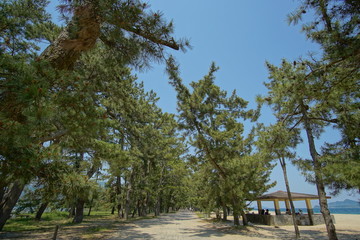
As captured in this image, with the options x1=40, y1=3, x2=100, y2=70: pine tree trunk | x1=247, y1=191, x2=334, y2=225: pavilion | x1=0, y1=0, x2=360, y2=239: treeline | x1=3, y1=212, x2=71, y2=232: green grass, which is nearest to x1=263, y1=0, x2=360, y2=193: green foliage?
x1=0, y1=0, x2=360, y2=239: treeline

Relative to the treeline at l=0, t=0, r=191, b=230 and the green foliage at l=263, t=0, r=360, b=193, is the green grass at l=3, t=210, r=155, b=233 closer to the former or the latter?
the treeline at l=0, t=0, r=191, b=230

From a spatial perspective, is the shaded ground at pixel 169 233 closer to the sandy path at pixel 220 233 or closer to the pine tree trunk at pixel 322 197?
the sandy path at pixel 220 233

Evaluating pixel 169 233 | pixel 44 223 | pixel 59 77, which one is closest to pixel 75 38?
pixel 59 77

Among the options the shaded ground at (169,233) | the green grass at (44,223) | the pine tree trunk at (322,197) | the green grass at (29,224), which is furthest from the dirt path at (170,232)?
the green grass at (29,224)

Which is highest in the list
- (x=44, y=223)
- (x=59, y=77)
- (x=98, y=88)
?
(x=98, y=88)

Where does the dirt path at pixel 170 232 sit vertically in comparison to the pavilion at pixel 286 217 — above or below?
below

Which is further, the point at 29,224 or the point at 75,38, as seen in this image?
→ the point at 29,224

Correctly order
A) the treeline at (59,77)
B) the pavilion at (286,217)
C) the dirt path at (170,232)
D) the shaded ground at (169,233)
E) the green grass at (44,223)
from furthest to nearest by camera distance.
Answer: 1. the pavilion at (286,217)
2. the green grass at (44,223)
3. the dirt path at (170,232)
4. the shaded ground at (169,233)
5. the treeline at (59,77)

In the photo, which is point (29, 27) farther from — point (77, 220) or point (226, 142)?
point (77, 220)

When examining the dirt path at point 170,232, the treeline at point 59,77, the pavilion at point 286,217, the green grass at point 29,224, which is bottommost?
the green grass at point 29,224

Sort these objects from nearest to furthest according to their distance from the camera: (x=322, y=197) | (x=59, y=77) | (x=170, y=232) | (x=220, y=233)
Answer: (x=59, y=77) < (x=322, y=197) < (x=170, y=232) < (x=220, y=233)

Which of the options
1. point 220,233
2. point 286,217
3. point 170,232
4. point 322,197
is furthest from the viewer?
point 286,217

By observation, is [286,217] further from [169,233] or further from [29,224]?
[29,224]

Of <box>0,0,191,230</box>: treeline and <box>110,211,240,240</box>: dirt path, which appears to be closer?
<box>0,0,191,230</box>: treeline
